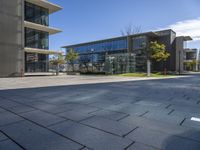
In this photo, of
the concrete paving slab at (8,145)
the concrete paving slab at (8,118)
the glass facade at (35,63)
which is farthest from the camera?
the glass facade at (35,63)

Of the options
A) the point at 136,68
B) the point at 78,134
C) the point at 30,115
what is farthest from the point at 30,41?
the point at 78,134

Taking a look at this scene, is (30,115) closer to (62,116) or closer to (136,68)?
(62,116)

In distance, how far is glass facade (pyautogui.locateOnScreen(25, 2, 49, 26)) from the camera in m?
23.9

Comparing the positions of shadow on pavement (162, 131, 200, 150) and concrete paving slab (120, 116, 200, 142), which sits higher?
concrete paving slab (120, 116, 200, 142)

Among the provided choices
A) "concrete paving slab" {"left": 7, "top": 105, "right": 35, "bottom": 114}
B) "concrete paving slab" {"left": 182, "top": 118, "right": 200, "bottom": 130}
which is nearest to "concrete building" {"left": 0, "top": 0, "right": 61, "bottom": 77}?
"concrete paving slab" {"left": 7, "top": 105, "right": 35, "bottom": 114}

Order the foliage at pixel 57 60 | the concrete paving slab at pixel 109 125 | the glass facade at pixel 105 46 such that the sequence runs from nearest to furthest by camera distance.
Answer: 1. the concrete paving slab at pixel 109 125
2. the foliage at pixel 57 60
3. the glass facade at pixel 105 46

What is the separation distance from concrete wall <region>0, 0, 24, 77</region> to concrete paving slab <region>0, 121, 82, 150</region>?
1927 centimetres

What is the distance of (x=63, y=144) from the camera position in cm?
248

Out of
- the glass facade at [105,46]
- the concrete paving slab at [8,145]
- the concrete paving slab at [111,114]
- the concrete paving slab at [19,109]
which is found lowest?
the concrete paving slab at [8,145]

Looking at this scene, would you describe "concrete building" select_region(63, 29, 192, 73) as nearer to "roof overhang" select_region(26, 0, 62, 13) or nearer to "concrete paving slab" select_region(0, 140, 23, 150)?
"roof overhang" select_region(26, 0, 62, 13)

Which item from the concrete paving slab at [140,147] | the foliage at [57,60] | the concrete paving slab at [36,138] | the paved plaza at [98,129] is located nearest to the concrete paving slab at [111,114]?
the paved plaza at [98,129]

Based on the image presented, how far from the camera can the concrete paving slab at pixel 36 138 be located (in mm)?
2414

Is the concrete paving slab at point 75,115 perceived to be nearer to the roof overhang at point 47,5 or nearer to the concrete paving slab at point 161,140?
the concrete paving slab at point 161,140

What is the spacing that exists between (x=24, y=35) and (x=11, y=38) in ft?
10.3
